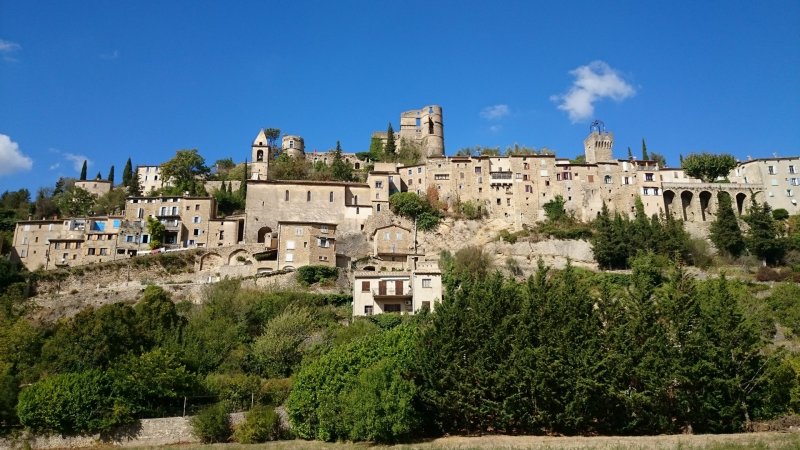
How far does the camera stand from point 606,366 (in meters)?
30.9

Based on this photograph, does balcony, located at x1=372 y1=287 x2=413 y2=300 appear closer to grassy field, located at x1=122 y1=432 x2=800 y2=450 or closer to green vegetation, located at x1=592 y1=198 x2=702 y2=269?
grassy field, located at x1=122 y1=432 x2=800 y2=450

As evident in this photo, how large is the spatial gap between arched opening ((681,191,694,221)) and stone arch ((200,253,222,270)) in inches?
2020

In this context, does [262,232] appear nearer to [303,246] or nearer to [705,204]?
[303,246]

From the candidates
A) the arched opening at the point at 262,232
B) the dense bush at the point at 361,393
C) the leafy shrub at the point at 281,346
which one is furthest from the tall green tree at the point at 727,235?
the arched opening at the point at 262,232

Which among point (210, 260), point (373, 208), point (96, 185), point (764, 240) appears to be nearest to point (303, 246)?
point (210, 260)

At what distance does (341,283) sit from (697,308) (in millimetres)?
32419


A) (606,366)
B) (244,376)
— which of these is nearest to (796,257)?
(606,366)

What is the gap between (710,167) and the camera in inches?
3083

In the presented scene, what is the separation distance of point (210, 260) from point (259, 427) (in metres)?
34.1

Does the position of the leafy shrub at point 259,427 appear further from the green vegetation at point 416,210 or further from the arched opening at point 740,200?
the arched opening at point 740,200

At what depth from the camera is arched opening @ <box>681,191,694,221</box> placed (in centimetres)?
7488

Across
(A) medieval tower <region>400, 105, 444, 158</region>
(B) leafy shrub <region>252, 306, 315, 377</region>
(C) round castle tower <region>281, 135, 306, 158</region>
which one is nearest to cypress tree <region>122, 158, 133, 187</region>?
(C) round castle tower <region>281, 135, 306, 158</region>

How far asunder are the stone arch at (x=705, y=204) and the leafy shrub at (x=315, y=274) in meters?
43.8

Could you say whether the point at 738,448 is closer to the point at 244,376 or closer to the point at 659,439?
the point at 659,439
